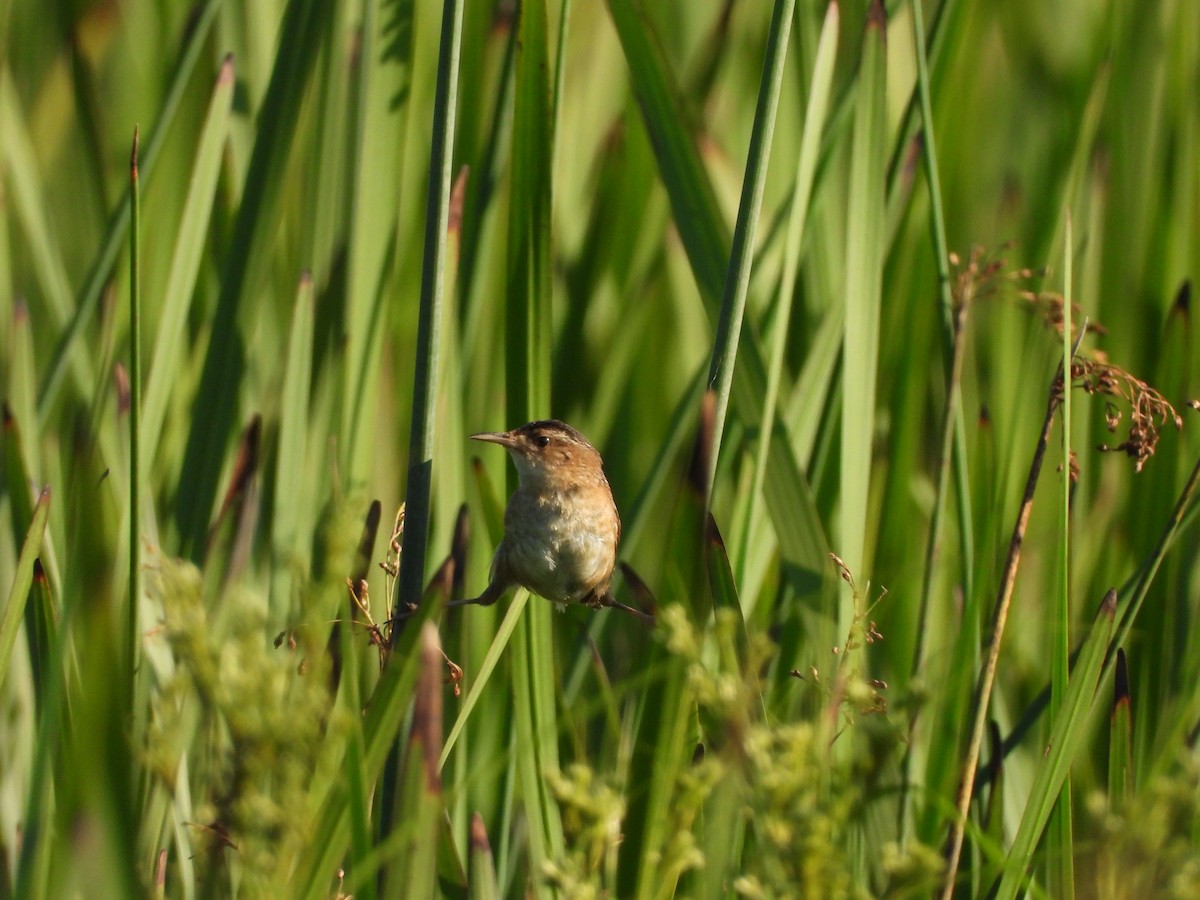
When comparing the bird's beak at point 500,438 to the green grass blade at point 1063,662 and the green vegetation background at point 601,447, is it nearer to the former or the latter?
the green vegetation background at point 601,447

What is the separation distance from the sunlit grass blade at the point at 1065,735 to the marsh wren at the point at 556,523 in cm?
63

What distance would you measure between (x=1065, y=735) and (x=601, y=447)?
1.28 metres

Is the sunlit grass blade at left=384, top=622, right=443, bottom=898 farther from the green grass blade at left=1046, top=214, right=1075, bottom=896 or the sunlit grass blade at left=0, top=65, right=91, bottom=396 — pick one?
the sunlit grass blade at left=0, top=65, right=91, bottom=396

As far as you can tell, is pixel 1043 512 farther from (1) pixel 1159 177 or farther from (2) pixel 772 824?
(2) pixel 772 824

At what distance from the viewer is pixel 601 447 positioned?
256cm

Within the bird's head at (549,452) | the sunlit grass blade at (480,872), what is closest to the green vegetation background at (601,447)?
the sunlit grass blade at (480,872)

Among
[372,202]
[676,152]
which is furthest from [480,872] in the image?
[372,202]

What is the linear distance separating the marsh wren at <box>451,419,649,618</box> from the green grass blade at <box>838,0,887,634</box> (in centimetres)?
36

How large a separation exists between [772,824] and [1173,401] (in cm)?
160

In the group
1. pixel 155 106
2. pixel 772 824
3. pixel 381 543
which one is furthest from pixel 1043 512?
pixel 155 106

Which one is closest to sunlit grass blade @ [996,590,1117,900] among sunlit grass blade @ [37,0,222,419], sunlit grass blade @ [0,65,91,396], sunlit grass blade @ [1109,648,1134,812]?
sunlit grass blade @ [1109,648,1134,812]

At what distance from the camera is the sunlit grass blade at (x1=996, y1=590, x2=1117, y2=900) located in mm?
1424

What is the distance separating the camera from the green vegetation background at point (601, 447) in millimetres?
1136

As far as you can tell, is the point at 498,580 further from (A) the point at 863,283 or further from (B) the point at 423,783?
(B) the point at 423,783
